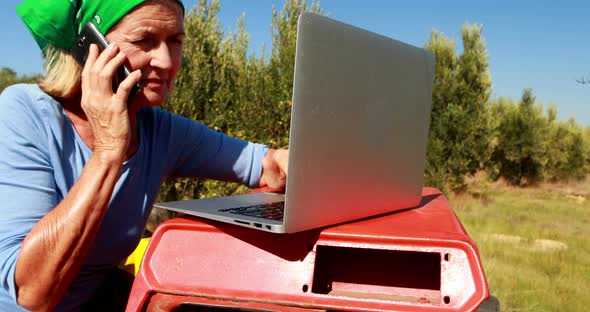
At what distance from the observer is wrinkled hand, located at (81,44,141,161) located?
3.82 feet

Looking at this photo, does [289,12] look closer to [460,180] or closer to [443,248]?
[443,248]

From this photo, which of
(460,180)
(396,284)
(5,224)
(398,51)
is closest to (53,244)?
(5,224)

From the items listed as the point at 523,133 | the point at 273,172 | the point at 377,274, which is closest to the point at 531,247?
the point at 273,172

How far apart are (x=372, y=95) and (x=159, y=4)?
0.63 meters

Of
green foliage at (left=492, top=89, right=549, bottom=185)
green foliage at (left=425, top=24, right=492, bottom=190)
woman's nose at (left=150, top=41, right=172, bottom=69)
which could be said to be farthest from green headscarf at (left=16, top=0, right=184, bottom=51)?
green foliage at (left=492, top=89, right=549, bottom=185)

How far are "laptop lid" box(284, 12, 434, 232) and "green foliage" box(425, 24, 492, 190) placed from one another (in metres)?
8.66

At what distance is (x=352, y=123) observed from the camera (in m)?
1.10

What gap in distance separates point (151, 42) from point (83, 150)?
336 millimetres

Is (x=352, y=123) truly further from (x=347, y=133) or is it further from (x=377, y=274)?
(x=377, y=274)

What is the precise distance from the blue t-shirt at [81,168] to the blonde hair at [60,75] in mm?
29

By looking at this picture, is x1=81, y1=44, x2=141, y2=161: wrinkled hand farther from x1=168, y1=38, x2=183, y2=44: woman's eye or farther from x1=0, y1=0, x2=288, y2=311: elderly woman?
x1=168, y1=38, x2=183, y2=44: woman's eye

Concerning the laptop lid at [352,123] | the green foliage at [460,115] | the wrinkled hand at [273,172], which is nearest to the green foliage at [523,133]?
the green foliage at [460,115]

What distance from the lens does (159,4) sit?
137 cm

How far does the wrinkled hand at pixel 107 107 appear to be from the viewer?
3.82 feet
